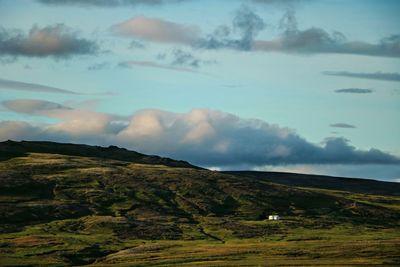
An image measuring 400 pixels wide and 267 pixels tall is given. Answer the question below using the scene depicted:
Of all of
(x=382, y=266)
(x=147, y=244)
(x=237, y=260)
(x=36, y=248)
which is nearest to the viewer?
(x=382, y=266)

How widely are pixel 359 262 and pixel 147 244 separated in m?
62.3

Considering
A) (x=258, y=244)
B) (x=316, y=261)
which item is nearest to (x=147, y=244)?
(x=258, y=244)

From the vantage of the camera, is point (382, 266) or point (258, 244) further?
point (258, 244)

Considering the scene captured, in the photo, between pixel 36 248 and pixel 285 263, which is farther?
pixel 36 248

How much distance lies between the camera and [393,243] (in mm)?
192375

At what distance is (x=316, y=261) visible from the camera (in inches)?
6324

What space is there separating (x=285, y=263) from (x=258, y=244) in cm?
4149

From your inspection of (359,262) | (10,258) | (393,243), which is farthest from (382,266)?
(10,258)

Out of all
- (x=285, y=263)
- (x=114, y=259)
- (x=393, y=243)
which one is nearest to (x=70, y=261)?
(x=114, y=259)

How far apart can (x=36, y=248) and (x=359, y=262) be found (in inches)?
3075

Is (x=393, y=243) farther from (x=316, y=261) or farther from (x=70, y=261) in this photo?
(x=70, y=261)

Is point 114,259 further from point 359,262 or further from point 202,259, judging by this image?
point 359,262

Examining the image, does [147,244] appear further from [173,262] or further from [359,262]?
[359,262]

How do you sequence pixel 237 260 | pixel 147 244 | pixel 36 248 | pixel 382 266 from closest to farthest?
pixel 382 266 < pixel 237 260 < pixel 36 248 < pixel 147 244
